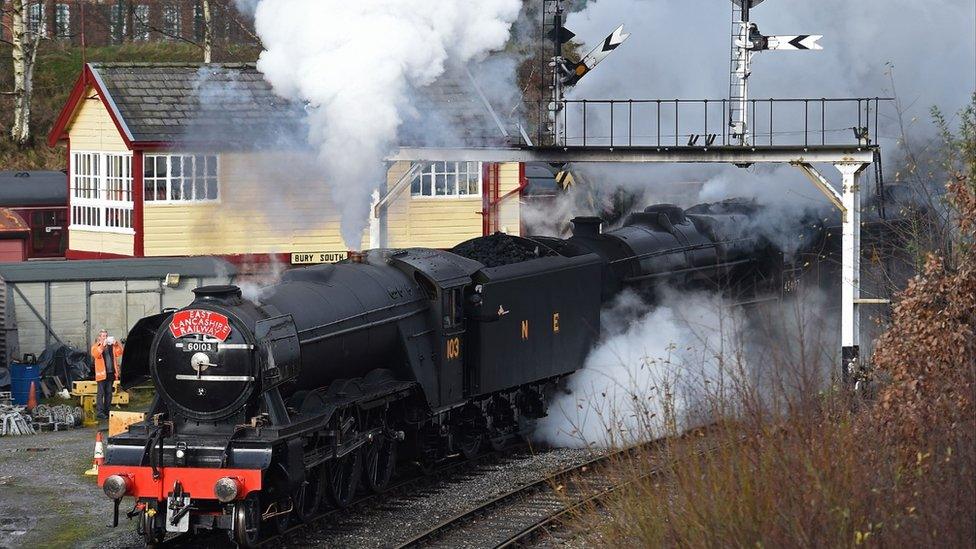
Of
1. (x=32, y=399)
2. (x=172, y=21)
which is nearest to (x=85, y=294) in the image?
(x=32, y=399)

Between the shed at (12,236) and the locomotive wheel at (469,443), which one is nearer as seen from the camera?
the locomotive wheel at (469,443)

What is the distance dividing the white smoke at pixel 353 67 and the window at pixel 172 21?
32.5 m

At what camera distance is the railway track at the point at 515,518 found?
14023mm

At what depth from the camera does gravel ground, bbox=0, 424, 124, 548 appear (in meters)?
14.7

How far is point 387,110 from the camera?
65.3 ft

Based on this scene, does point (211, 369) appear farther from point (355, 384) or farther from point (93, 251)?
point (93, 251)

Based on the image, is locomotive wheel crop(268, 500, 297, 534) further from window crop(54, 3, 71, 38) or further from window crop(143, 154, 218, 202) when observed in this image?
window crop(54, 3, 71, 38)

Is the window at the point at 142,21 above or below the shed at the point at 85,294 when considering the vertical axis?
above

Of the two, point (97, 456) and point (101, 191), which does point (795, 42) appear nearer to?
point (97, 456)

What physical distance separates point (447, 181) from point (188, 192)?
581 cm

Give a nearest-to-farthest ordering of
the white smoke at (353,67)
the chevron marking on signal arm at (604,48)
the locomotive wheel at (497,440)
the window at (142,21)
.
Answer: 1. the white smoke at (353,67)
2. the locomotive wheel at (497,440)
3. the chevron marking on signal arm at (604,48)
4. the window at (142,21)

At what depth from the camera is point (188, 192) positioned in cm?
2908

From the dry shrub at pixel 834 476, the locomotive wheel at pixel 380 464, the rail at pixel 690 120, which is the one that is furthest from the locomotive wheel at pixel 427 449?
the rail at pixel 690 120

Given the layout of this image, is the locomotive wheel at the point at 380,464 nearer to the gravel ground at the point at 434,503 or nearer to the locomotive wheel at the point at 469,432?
the gravel ground at the point at 434,503
